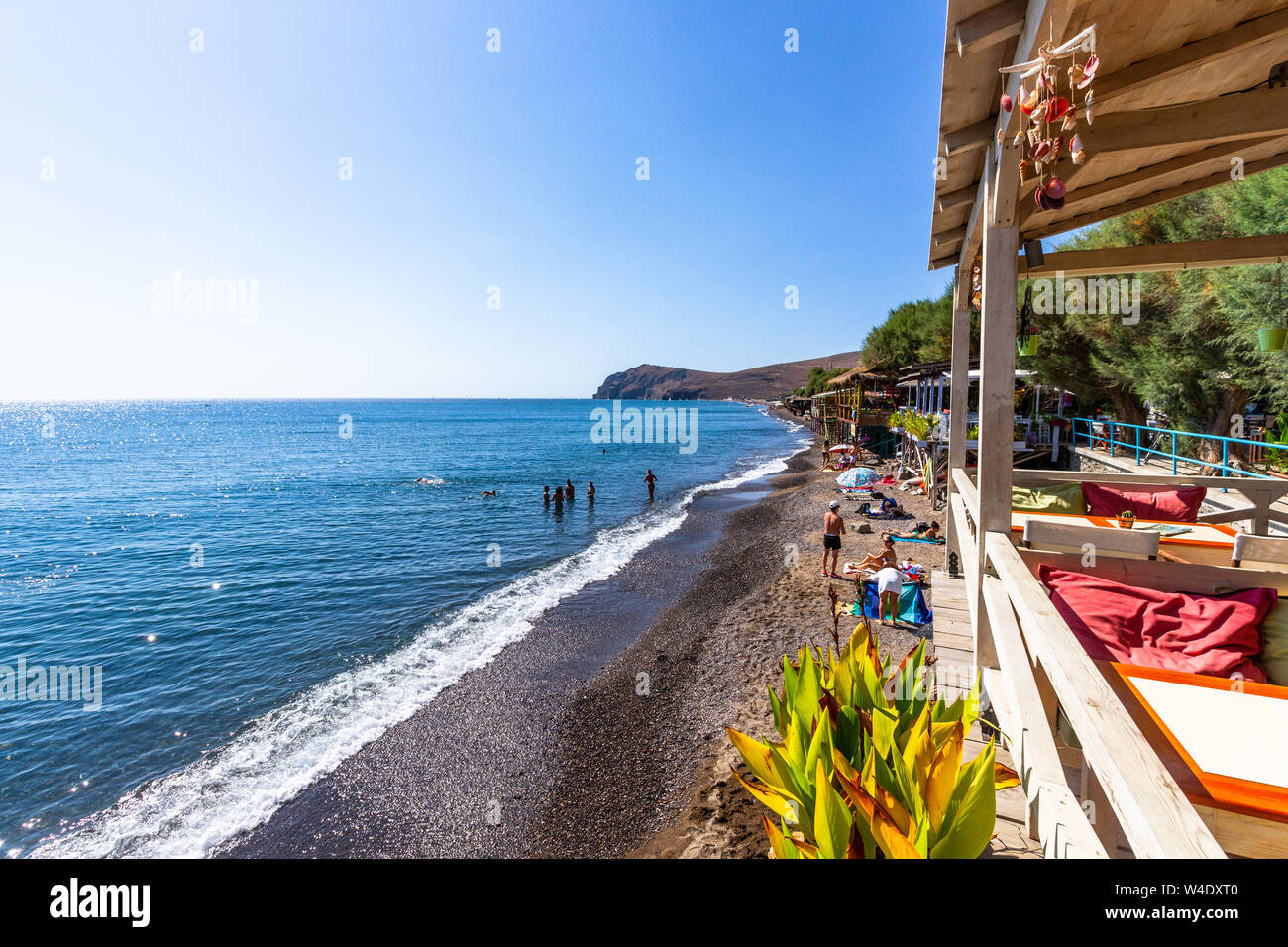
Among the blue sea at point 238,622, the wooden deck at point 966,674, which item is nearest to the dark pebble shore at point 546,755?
the blue sea at point 238,622

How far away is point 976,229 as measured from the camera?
15.8 feet

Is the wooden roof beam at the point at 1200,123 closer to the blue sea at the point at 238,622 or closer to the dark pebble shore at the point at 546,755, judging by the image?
the dark pebble shore at the point at 546,755

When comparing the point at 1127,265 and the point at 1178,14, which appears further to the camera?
the point at 1127,265

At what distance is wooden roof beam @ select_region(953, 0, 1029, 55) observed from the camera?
2916mm

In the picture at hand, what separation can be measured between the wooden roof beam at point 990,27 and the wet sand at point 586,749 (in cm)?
594

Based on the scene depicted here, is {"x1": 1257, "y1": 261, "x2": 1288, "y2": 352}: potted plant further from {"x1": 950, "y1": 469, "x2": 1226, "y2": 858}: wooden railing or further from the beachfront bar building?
{"x1": 950, "y1": 469, "x2": 1226, "y2": 858}: wooden railing

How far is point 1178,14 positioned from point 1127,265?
2.18m

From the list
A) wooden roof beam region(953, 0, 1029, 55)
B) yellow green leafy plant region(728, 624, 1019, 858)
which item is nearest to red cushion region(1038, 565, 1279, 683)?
yellow green leafy plant region(728, 624, 1019, 858)

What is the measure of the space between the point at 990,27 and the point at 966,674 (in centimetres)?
419

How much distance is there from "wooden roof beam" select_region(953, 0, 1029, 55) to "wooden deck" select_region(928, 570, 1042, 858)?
12.5ft

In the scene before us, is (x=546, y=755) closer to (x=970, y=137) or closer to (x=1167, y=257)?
(x=970, y=137)

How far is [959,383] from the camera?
697 centimetres
